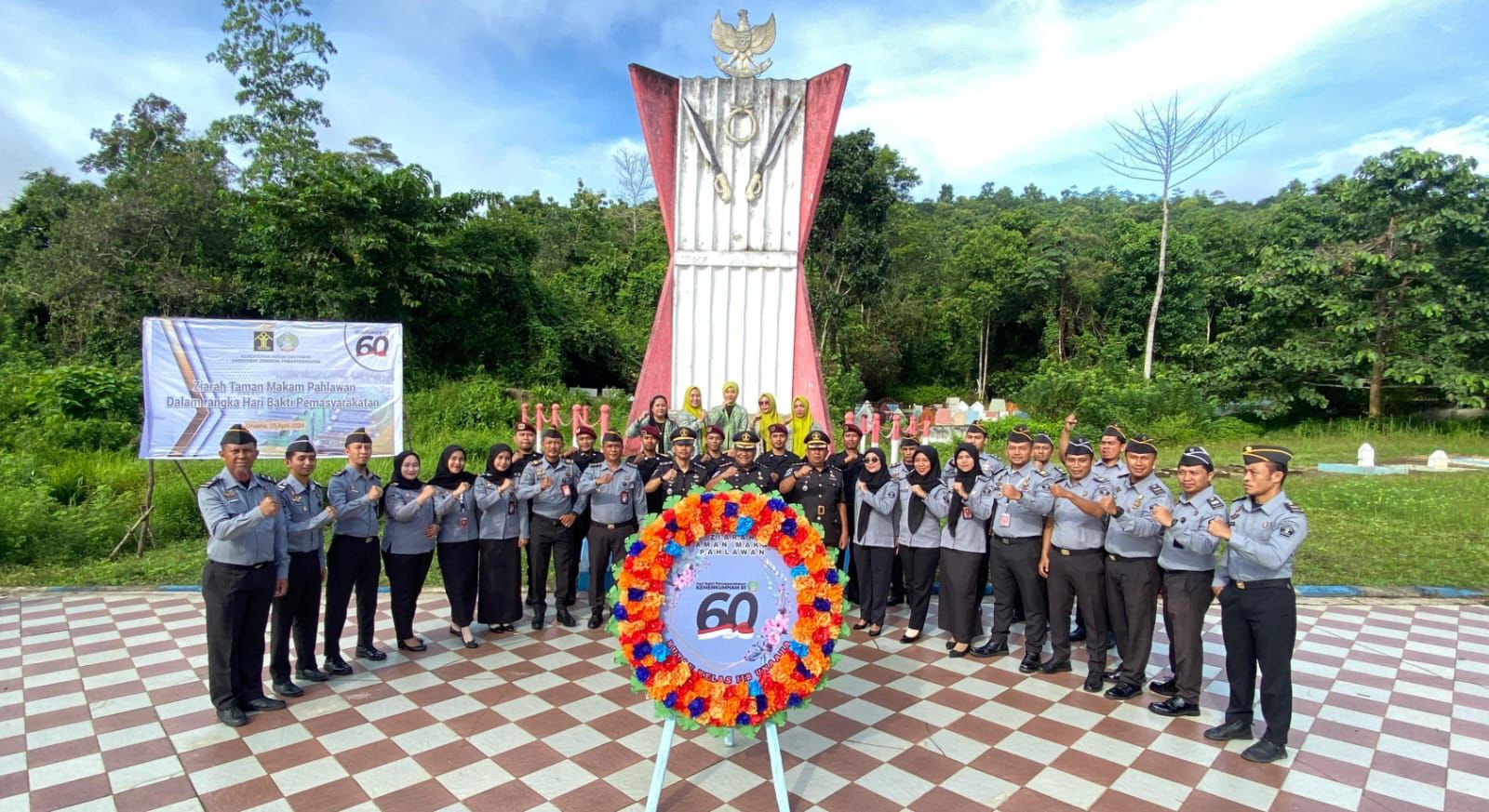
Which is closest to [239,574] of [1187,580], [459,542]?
[459,542]

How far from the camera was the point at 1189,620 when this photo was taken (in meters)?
3.79

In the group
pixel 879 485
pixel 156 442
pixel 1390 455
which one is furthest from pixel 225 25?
pixel 1390 455

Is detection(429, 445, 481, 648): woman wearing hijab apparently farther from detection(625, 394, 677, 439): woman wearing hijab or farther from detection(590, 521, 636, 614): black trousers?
detection(625, 394, 677, 439): woman wearing hijab

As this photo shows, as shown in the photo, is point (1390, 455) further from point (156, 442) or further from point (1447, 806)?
point (156, 442)

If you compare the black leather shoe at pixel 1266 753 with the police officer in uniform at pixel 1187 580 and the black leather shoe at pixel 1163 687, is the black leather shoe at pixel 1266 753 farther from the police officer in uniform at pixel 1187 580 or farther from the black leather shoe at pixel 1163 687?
the black leather shoe at pixel 1163 687

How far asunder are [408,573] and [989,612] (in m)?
4.06

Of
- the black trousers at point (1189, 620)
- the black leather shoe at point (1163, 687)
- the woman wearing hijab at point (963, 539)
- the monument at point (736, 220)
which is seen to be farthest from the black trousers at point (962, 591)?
the monument at point (736, 220)

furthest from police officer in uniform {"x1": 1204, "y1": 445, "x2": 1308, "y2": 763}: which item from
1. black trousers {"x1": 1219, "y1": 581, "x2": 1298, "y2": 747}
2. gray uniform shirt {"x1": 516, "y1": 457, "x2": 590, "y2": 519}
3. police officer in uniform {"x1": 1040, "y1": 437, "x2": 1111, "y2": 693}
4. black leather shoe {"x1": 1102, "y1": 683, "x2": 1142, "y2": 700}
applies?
gray uniform shirt {"x1": 516, "y1": 457, "x2": 590, "y2": 519}

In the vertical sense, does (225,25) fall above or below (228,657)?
above

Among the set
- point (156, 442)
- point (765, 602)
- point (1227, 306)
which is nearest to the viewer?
point (765, 602)

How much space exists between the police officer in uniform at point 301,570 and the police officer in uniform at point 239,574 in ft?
0.38

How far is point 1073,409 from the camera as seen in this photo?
1722 centimetres

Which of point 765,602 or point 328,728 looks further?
point 328,728

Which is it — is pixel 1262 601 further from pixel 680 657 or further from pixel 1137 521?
pixel 680 657
